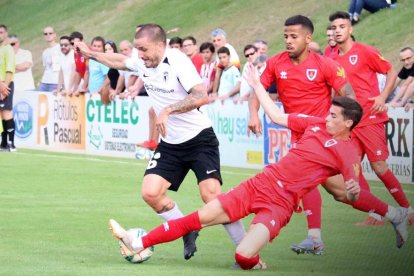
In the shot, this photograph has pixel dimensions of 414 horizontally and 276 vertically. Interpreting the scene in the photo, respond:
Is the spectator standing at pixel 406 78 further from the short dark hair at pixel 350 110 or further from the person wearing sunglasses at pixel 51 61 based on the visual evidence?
the person wearing sunglasses at pixel 51 61

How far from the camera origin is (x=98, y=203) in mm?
16516

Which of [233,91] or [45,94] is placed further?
[45,94]

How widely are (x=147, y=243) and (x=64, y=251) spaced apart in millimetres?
1176

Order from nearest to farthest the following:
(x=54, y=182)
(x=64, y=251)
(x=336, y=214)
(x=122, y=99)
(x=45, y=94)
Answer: (x=64, y=251) → (x=336, y=214) → (x=54, y=182) → (x=122, y=99) → (x=45, y=94)

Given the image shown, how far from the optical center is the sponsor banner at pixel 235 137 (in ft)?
72.8

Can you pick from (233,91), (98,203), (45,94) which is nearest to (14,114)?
(45,94)

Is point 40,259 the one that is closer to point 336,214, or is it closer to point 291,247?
point 291,247

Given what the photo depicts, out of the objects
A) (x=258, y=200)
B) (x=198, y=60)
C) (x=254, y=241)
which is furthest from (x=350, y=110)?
(x=198, y=60)

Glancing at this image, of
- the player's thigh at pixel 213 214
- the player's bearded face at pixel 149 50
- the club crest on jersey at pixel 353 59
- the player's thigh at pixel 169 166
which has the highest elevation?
the player's bearded face at pixel 149 50

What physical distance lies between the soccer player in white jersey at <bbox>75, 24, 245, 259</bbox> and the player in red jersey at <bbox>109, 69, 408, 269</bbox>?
1.46 feet

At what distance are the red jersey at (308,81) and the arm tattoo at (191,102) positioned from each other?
1.42 metres

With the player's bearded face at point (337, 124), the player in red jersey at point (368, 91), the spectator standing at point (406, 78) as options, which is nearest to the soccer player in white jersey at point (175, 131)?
the player's bearded face at point (337, 124)

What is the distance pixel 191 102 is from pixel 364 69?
3.72m

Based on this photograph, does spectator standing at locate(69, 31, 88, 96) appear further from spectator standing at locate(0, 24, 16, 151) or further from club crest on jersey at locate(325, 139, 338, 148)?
club crest on jersey at locate(325, 139, 338, 148)
